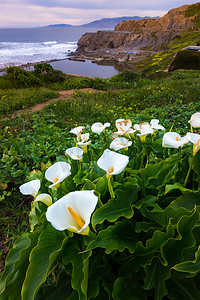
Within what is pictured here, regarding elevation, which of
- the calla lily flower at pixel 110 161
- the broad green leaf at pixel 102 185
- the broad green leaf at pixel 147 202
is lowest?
the broad green leaf at pixel 147 202

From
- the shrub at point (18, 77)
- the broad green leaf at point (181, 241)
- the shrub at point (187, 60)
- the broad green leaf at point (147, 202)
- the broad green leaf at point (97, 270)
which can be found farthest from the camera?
the shrub at point (187, 60)

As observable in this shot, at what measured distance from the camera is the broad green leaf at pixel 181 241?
2.74 ft

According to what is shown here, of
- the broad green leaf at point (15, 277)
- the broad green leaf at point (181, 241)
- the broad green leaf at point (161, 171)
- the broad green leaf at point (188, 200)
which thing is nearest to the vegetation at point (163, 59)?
the broad green leaf at point (161, 171)

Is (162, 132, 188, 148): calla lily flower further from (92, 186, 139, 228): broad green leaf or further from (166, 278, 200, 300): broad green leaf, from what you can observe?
Answer: (166, 278, 200, 300): broad green leaf

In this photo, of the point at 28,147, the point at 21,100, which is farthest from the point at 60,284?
the point at 21,100

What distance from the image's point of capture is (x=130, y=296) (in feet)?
3.10

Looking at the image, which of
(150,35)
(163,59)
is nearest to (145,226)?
(163,59)

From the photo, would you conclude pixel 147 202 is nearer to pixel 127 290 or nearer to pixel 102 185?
pixel 102 185

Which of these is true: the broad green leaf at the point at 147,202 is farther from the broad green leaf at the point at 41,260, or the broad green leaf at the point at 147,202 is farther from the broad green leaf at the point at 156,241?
the broad green leaf at the point at 41,260

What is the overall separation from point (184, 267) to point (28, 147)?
243 centimetres

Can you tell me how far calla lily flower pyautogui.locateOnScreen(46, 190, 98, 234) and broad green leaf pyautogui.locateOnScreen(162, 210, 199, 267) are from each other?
414 mm

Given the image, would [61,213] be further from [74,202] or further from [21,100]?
[21,100]

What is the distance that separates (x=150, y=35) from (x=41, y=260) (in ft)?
232

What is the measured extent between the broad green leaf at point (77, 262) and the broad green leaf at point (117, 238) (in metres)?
0.08
